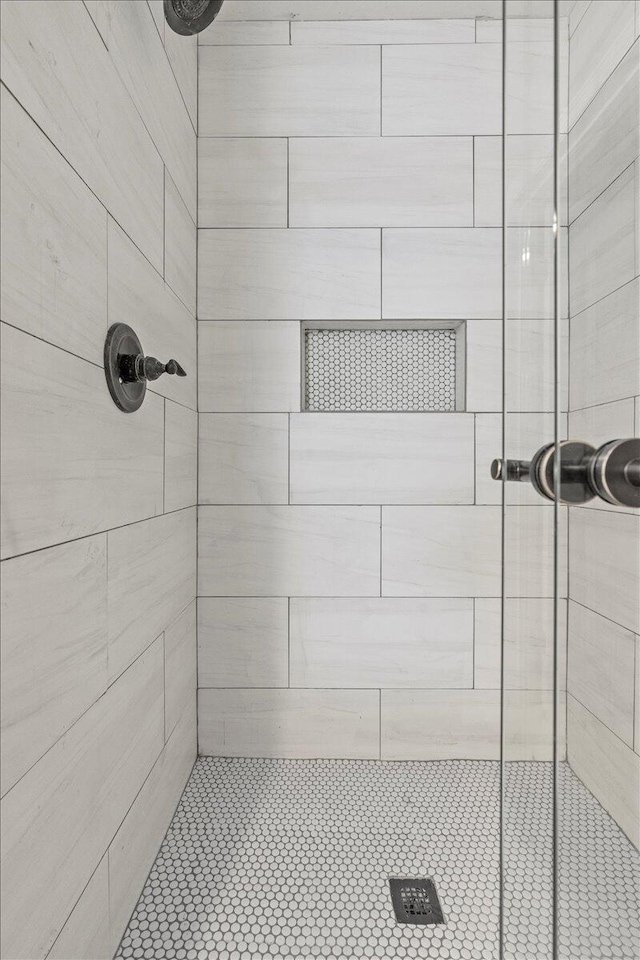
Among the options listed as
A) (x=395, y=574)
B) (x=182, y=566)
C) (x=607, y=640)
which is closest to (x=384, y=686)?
(x=395, y=574)

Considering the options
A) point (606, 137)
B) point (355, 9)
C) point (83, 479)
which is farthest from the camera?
point (355, 9)

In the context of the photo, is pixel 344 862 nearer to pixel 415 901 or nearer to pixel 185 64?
pixel 415 901

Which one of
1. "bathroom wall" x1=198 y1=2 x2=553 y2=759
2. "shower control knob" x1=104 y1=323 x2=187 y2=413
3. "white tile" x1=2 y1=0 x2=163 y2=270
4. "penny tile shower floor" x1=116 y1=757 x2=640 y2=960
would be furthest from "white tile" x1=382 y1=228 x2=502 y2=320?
"penny tile shower floor" x1=116 y1=757 x2=640 y2=960

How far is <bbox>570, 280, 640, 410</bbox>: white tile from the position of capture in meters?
0.40

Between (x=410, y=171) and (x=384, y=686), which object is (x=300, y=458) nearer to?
(x=384, y=686)

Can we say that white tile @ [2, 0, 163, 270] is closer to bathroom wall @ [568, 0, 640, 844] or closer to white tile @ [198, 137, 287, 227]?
white tile @ [198, 137, 287, 227]

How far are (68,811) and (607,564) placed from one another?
79 centimetres

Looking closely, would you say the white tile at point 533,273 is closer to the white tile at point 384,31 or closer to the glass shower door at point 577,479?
the glass shower door at point 577,479

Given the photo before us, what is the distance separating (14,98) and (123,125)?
40 cm

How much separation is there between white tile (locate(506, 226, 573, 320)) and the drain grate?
110 centimetres

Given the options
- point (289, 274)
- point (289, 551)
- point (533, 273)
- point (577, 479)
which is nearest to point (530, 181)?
point (533, 273)

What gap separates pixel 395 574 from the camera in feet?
5.18

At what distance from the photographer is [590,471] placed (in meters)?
0.45

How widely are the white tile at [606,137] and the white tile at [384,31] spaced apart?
1413 millimetres
